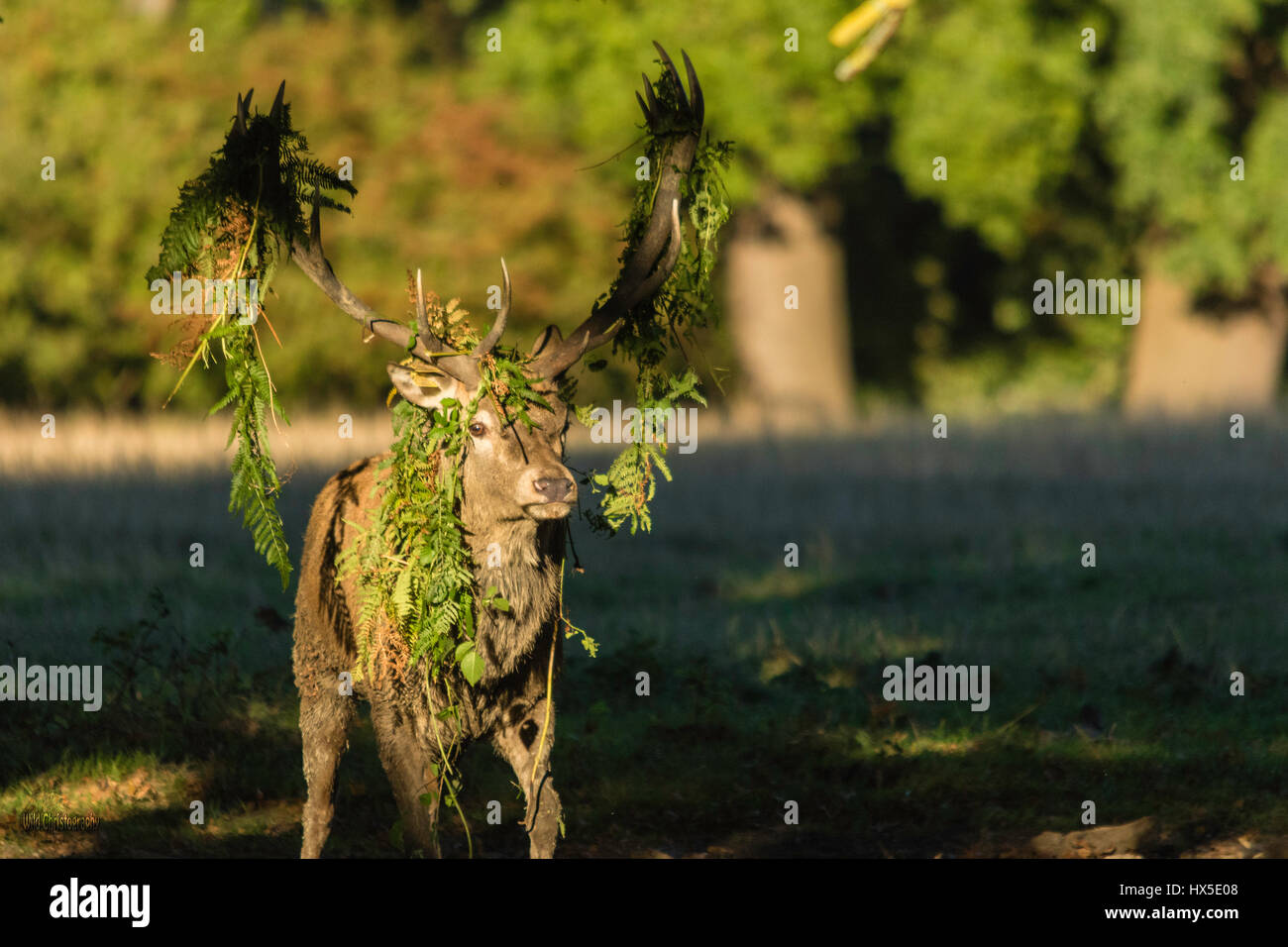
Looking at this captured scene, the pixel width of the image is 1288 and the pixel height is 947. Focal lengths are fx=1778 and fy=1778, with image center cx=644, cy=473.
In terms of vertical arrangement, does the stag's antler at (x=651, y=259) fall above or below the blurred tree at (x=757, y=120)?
below

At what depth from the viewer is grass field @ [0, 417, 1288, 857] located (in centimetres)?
872

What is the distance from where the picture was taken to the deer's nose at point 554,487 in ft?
20.8

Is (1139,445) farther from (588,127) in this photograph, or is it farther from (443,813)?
(443,813)

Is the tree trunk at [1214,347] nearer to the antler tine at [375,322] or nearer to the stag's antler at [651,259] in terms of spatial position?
the stag's antler at [651,259]

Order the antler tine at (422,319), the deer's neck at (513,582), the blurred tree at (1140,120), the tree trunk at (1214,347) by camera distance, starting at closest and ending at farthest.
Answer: the antler tine at (422,319), the deer's neck at (513,582), the blurred tree at (1140,120), the tree trunk at (1214,347)

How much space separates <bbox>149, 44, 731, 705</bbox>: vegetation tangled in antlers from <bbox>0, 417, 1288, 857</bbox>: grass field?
2.10m

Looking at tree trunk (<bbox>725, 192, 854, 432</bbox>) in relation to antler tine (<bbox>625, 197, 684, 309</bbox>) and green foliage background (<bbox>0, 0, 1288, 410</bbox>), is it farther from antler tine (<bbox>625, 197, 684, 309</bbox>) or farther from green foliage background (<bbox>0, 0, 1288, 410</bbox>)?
antler tine (<bbox>625, 197, 684, 309</bbox>)

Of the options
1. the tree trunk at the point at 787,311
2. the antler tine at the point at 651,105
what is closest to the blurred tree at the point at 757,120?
the tree trunk at the point at 787,311

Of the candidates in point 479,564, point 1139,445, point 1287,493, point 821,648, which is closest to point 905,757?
point 821,648

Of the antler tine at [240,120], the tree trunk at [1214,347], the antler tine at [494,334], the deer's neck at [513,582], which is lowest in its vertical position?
the deer's neck at [513,582]

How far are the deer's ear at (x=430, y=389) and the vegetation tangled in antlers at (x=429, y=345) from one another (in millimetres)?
44

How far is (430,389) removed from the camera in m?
6.66

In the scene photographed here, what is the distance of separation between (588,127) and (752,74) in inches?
106

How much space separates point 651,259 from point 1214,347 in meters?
22.8
